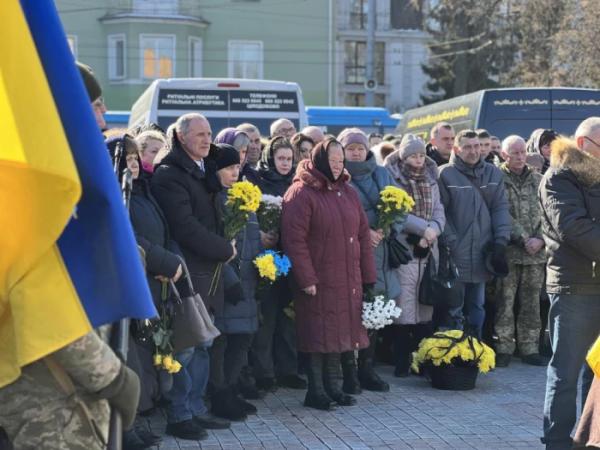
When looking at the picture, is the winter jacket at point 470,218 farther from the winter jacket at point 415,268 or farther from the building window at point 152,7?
the building window at point 152,7

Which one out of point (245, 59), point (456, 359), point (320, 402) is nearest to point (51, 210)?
point (320, 402)

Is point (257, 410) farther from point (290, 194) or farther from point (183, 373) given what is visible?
point (290, 194)

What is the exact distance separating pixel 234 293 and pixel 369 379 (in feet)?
5.88

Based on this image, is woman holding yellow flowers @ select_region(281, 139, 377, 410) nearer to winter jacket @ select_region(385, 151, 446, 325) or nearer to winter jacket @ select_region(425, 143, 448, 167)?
winter jacket @ select_region(385, 151, 446, 325)

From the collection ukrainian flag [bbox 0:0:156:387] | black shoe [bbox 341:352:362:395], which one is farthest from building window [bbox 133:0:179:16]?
ukrainian flag [bbox 0:0:156:387]

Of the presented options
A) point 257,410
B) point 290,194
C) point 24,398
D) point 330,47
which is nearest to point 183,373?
point 257,410

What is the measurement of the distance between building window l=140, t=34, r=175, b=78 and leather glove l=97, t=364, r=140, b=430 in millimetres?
45039

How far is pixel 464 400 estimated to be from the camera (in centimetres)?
863

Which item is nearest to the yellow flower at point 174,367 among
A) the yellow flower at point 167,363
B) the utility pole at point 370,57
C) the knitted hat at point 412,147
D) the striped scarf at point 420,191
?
the yellow flower at point 167,363

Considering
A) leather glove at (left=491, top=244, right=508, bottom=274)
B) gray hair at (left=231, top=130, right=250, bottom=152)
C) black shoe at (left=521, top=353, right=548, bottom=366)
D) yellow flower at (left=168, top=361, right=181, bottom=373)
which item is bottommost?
black shoe at (left=521, top=353, right=548, bottom=366)

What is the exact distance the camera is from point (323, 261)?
8188mm

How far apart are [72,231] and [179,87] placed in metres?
13.0

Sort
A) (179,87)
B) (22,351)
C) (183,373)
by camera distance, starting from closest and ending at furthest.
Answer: (22,351), (183,373), (179,87)

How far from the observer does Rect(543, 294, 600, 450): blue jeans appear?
20.9 feet
